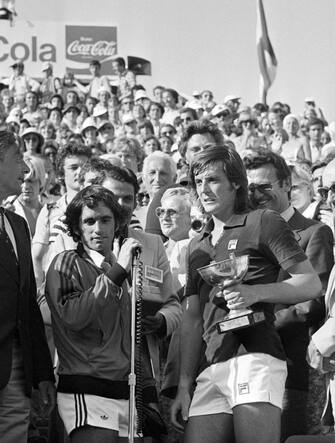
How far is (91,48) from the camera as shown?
101ft

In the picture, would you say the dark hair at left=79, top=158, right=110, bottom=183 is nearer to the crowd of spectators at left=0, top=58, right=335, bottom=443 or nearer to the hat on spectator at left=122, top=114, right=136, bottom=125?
the crowd of spectators at left=0, top=58, right=335, bottom=443

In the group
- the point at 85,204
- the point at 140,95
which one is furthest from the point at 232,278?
the point at 140,95

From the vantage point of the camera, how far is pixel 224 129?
14.7 meters

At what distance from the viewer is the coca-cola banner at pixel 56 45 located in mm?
30062

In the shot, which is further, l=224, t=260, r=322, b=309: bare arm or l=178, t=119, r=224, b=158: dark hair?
l=178, t=119, r=224, b=158: dark hair

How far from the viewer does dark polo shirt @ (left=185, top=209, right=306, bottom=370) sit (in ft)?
14.5

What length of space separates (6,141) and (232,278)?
1.46 metres

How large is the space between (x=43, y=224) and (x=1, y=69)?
2346 centimetres

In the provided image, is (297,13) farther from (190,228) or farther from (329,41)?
(190,228)

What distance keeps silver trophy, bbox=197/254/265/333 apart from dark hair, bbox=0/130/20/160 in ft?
4.17

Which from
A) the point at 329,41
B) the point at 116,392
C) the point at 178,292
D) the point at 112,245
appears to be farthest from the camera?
the point at 329,41

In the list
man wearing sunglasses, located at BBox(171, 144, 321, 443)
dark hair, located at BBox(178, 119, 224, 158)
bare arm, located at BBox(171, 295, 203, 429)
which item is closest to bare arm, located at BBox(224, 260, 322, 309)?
man wearing sunglasses, located at BBox(171, 144, 321, 443)

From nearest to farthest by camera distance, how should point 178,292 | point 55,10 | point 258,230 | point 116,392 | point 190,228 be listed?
1. point 258,230
2. point 116,392
3. point 178,292
4. point 190,228
5. point 55,10

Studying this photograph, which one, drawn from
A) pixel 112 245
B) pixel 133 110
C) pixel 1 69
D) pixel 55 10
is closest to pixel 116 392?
pixel 112 245
